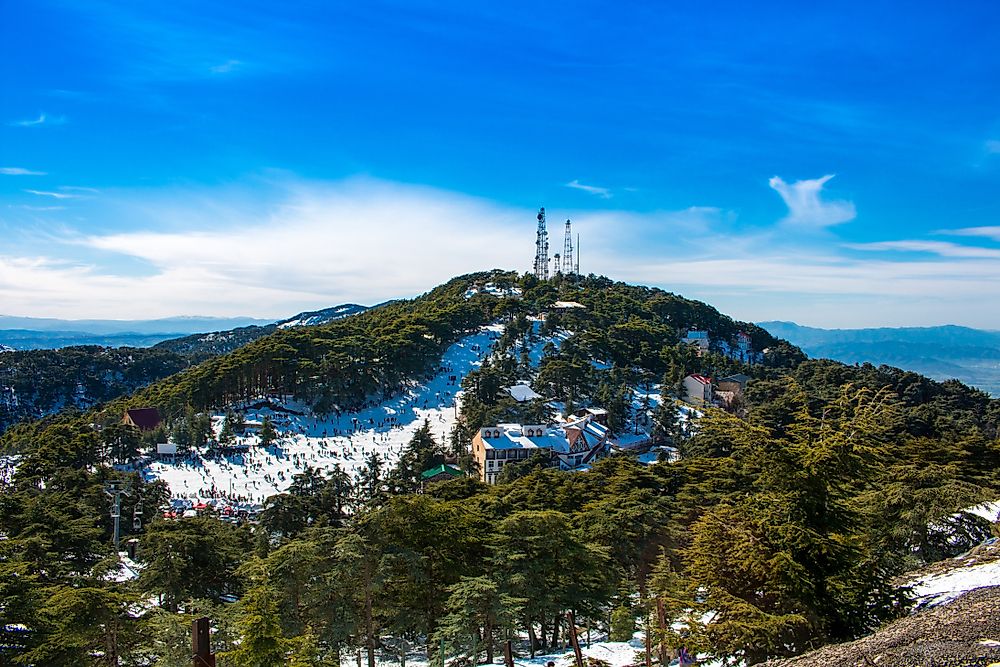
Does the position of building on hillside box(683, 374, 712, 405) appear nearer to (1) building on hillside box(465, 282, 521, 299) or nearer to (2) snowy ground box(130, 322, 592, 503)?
(2) snowy ground box(130, 322, 592, 503)

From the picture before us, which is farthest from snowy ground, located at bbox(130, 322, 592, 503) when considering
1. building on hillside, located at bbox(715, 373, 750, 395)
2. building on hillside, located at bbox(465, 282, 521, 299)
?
building on hillside, located at bbox(465, 282, 521, 299)

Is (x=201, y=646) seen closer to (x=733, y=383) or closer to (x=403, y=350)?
(x=403, y=350)

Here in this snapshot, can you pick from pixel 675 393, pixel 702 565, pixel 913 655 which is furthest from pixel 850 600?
pixel 675 393

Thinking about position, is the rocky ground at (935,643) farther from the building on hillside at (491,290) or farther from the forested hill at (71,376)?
the forested hill at (71,376)

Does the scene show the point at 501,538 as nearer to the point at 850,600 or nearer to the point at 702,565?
the point at 702,565

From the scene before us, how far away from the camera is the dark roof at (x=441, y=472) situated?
1470 inches

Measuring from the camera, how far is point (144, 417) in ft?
165

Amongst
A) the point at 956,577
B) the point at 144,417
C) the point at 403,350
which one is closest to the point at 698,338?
the point at 403,350

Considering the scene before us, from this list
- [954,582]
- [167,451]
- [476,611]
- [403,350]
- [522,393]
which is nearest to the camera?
[954,582]

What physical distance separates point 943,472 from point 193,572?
23.0 meters

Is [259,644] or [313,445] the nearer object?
[259,644]

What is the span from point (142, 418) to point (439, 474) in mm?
29254

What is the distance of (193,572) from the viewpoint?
1816cm

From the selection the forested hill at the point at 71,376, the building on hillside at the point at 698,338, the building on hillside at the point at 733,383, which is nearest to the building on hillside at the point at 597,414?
the building on hillside at the point at 733,383
